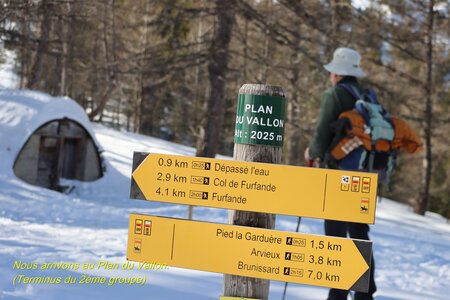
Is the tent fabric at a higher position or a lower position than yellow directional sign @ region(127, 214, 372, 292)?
higher

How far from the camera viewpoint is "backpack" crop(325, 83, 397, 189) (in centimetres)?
502

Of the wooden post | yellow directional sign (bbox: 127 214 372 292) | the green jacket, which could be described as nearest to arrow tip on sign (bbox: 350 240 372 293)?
yellow directional sign (bbox: 127 214 372 292)

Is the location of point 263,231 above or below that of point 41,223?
above

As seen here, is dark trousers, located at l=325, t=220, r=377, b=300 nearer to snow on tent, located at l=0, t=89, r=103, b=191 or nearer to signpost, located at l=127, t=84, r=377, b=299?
signpost, located at l=127, t=84, r=377, b=299

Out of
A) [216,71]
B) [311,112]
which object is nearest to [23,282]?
[216,71]

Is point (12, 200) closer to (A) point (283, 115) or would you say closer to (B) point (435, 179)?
(A) point (283, 115)

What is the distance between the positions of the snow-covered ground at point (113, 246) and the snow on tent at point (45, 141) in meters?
0.45

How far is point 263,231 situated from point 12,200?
7785 mm

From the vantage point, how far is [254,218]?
3287 millimetres

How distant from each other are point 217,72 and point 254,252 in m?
11.7

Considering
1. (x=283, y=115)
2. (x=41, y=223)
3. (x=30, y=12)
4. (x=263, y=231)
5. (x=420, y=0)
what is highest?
(x=420, y=0)

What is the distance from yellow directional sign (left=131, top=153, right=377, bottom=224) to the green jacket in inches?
82.6

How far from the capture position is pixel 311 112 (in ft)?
83.0

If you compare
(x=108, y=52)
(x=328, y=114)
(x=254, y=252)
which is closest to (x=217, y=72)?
(x=328, y=114)
